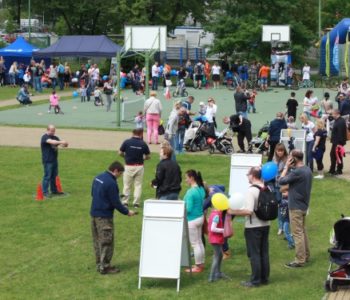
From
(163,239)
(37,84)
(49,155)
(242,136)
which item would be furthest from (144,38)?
(163,239)

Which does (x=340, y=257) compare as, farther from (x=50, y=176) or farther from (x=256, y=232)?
(x=50, y=176)

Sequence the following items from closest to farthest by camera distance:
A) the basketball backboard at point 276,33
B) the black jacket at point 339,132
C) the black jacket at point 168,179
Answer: the black jacket at point 168,179 < the black jacket at point 339,132 < the basketball backboard at point 276,33

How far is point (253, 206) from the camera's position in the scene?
35.8 feet

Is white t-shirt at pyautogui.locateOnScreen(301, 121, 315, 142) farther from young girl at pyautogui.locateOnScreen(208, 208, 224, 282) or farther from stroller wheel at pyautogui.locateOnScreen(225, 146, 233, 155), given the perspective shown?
young girl at pyautogui.locateOnScreen(208, 208, 224, 282)

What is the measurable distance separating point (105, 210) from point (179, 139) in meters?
11.7

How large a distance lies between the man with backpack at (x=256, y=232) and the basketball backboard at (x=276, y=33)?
39.2 metres

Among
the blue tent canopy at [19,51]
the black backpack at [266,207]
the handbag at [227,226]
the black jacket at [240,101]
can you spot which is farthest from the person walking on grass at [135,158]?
the blue tent canopy at [19,51]

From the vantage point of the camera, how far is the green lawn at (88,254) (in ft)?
36.6

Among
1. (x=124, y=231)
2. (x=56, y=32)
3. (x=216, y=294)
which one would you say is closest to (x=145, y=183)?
(x=124, y=231)

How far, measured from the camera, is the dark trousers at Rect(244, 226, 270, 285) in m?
11.1

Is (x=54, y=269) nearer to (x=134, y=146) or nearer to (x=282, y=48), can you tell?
(x=134, y=146)

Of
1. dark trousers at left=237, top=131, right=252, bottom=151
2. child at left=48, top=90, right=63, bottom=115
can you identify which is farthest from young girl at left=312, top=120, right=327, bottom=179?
child at left=48, top=90, right=63, bottom=115

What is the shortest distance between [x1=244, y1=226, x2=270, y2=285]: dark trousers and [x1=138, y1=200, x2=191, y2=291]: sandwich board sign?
961 mm

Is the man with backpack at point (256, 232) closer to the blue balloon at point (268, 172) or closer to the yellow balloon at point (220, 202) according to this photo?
the yellow balloon at point (220, 202)
